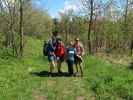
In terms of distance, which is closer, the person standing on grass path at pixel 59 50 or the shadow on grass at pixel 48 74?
the shadow on grass at pixel 48 74

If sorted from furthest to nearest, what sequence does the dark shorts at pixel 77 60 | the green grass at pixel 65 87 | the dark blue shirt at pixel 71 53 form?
the dark shorts at pixel 77 60, the dark blue shirt at pixel 71 53, the green grass at pixel 65 87

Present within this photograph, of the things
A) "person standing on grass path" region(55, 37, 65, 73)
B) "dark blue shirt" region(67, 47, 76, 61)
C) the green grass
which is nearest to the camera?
the green grass

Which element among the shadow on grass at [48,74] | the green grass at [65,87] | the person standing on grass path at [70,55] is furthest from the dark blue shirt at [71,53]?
the green grass at [65,87]

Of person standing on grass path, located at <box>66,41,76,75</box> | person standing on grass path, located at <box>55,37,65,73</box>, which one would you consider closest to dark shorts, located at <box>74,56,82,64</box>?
person standing on grass path, located at <box>66,41,76,75</box>

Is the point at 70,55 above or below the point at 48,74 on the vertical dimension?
above

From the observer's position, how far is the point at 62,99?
40.2 ft

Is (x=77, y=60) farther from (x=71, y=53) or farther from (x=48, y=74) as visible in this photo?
(x=48, y=74)

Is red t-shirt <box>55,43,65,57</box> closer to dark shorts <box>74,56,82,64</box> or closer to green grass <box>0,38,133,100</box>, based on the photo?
dark shorts <box>74,56,82,64</box>

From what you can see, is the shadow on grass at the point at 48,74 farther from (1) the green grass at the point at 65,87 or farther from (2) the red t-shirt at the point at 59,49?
(2) the red t-shirt at the point at 59,49

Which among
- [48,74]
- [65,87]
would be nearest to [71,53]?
[48,74]

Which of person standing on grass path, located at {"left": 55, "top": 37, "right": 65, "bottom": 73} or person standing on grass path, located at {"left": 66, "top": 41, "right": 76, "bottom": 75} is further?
person standing on grass path, located at {"left": 55, "top": 37, "right": 65, "bottom": 73}

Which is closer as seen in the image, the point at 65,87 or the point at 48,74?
the point at 65,87

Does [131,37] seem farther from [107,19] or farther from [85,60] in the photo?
[85,60]

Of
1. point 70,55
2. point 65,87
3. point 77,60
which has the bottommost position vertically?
point 65,87
